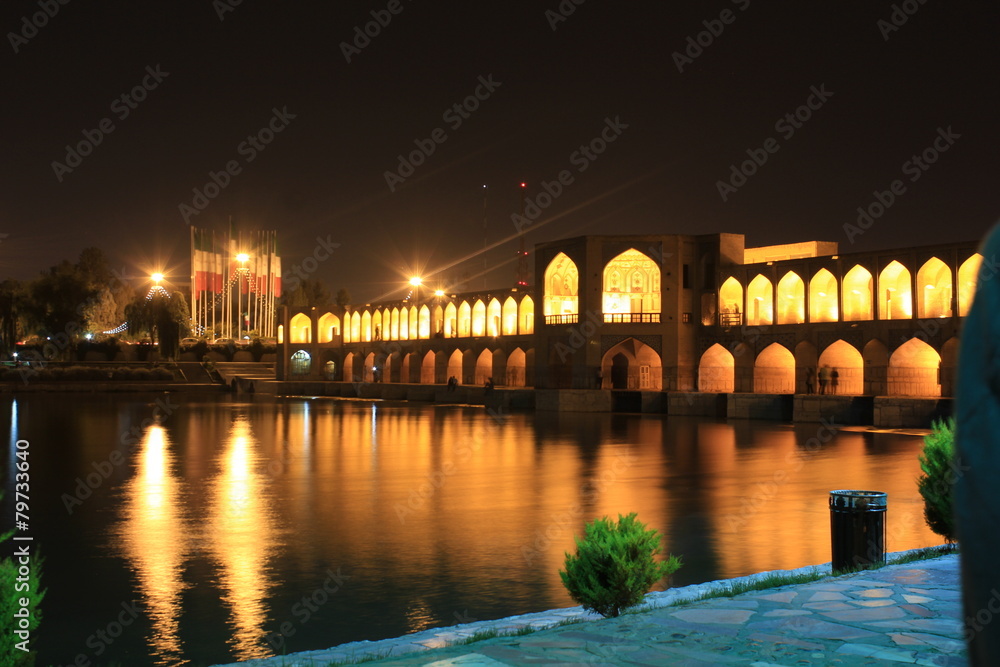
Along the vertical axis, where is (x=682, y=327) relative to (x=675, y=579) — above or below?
above

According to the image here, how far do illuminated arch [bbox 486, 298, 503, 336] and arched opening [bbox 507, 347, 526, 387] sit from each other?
2179 mm

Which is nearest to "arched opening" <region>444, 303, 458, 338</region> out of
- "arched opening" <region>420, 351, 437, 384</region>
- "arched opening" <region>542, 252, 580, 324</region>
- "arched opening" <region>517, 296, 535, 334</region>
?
"arched opening" <region>420, 351, 437, 384</region>

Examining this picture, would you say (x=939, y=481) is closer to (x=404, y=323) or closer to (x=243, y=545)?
(x=243, y=545)

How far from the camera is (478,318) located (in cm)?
3941

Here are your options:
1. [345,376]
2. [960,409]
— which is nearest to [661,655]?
[960,409]

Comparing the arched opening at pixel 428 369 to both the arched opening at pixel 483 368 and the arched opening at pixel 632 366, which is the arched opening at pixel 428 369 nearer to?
the arched opening at pixel 483 368

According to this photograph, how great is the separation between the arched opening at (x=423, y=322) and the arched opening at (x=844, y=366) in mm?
20337

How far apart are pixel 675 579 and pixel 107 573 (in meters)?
3.54

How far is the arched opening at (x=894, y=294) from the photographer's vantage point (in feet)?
83.2

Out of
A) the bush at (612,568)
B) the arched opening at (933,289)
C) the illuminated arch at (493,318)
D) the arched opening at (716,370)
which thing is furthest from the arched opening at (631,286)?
the bush at (612,568)

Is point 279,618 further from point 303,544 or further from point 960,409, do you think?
point 960,409

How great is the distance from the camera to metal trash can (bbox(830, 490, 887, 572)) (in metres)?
5.36

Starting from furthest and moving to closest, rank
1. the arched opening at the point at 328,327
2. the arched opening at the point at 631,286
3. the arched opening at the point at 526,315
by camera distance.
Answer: the arched opening at the point at 328,327 < the arched opening at the point at 526,315 < the arched opening at the point at 631,286

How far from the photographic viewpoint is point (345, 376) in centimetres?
4869
